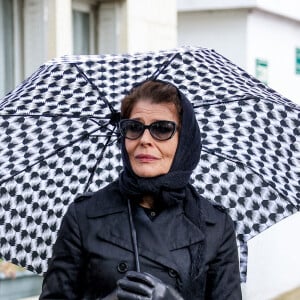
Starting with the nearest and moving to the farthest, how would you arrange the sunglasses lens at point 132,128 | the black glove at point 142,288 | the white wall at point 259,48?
the black glove at point 142,288 < the sunglasses lens at point 132,128 < the white wall at point 259,48

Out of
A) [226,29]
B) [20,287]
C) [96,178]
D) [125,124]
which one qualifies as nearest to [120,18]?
[226,29]

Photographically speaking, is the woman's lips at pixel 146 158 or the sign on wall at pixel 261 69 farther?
the sign on wall at pixel 261 69

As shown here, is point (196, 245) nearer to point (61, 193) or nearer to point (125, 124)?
point (125, 124)

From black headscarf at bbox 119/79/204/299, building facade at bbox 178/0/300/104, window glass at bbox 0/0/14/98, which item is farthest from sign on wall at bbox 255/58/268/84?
black headscarf at bbox 119/79/204/299

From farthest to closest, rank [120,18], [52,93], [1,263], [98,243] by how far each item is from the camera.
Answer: [120,18] → [1,263] → [52,93] → [98,243]

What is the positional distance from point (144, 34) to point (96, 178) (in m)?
4.39

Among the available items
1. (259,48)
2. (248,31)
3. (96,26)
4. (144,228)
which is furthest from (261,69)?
(144,228)

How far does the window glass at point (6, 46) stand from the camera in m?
6.95

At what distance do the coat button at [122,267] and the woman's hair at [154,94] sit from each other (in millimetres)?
509

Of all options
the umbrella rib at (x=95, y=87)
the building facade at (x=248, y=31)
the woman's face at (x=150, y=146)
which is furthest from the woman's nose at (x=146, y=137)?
the building facade at (x=248, y=31)

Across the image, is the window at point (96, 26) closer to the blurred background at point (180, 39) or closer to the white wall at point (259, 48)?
the blurred background at point (180, 39)

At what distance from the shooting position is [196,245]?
9.39ft

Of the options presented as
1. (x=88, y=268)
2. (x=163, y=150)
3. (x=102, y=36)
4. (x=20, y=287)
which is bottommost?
(x=20, y=287)

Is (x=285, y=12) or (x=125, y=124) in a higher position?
(x=285, y=12)
